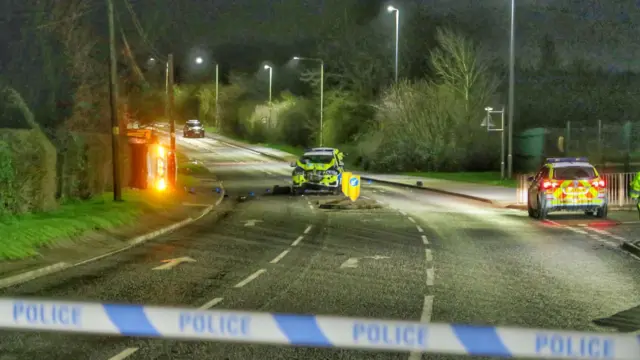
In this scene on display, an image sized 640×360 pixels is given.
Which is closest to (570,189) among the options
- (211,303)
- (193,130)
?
(211,303)

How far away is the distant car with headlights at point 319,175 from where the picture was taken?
39.4 metres

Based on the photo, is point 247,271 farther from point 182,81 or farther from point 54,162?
point 182,81

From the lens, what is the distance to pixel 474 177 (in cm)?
5294

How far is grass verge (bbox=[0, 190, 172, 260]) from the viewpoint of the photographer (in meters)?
17.4

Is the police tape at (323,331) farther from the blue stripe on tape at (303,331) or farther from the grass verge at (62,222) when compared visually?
the grass verge at (62,222)

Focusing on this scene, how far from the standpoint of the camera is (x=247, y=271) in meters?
16.1

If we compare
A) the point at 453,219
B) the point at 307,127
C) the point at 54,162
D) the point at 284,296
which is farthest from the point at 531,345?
the point at 307,127

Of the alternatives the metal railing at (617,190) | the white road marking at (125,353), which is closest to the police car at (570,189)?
the metal railing at (617,190)

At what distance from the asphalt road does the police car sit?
60.9 inches

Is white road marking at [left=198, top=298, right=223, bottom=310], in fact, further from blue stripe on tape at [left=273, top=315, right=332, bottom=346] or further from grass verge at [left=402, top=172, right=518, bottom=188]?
grass verge at [left=402, top=172, right=518, bottom=188]

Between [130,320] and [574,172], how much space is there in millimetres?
22791

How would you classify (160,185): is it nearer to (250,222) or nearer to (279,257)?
(250,222)

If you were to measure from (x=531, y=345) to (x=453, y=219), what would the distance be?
72.9 ft

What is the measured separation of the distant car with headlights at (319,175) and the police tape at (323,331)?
1290 inches
